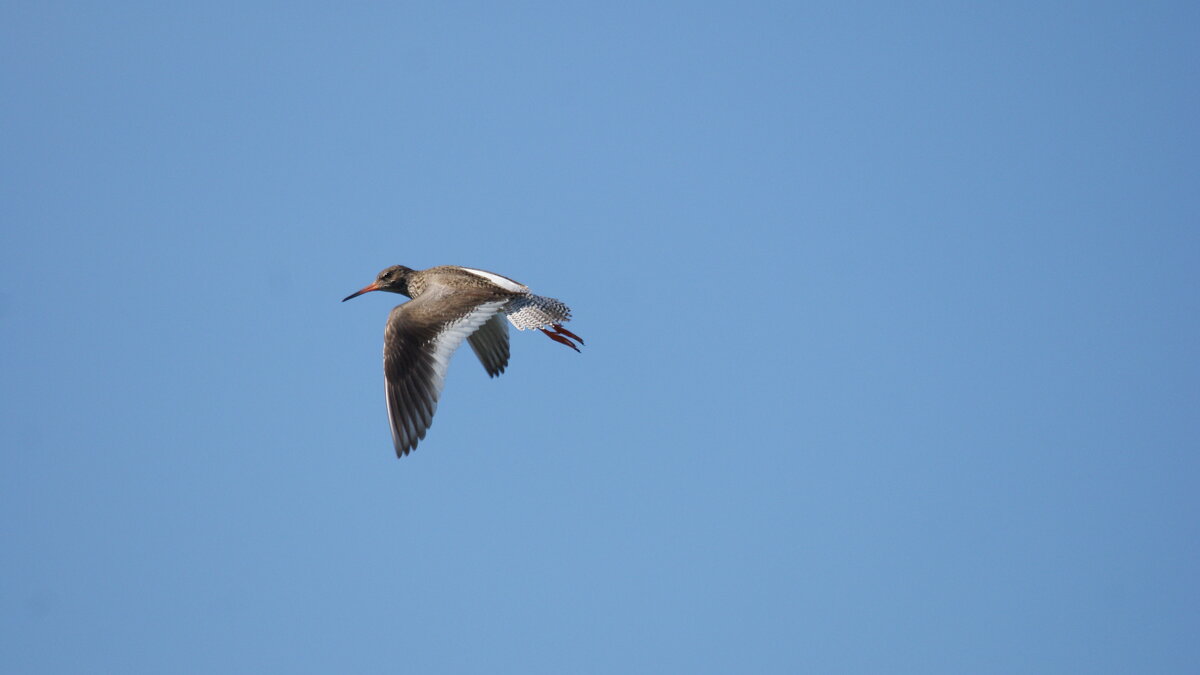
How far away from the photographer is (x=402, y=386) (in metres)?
19.8

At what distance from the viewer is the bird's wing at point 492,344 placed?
78.0 feet

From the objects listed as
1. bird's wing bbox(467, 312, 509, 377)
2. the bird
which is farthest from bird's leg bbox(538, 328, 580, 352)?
bird's wing bbox(467, 312, 509, 377)

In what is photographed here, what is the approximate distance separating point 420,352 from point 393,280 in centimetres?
456

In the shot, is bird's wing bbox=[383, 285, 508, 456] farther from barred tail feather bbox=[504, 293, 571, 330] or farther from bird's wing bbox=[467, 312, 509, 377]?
bird's wing bbox=[467, 312, 509, 377]

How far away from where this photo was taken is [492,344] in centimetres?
2389

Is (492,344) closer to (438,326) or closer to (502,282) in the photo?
(502,282)

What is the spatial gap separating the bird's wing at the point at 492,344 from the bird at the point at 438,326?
18mm

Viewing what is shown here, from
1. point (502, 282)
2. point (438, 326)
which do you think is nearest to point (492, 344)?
point (502, 282)

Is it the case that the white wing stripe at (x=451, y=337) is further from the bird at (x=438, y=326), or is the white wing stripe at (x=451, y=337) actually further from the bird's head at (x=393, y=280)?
the bird's head at (x=393, y=280)

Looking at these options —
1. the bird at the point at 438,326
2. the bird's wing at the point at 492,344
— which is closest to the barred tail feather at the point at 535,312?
the bird at the point at 438,326

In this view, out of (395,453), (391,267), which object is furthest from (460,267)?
(395,453)

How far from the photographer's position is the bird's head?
2422 centimetres

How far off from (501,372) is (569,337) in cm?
243

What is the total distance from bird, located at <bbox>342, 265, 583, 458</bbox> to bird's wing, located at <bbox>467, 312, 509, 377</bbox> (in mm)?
18
